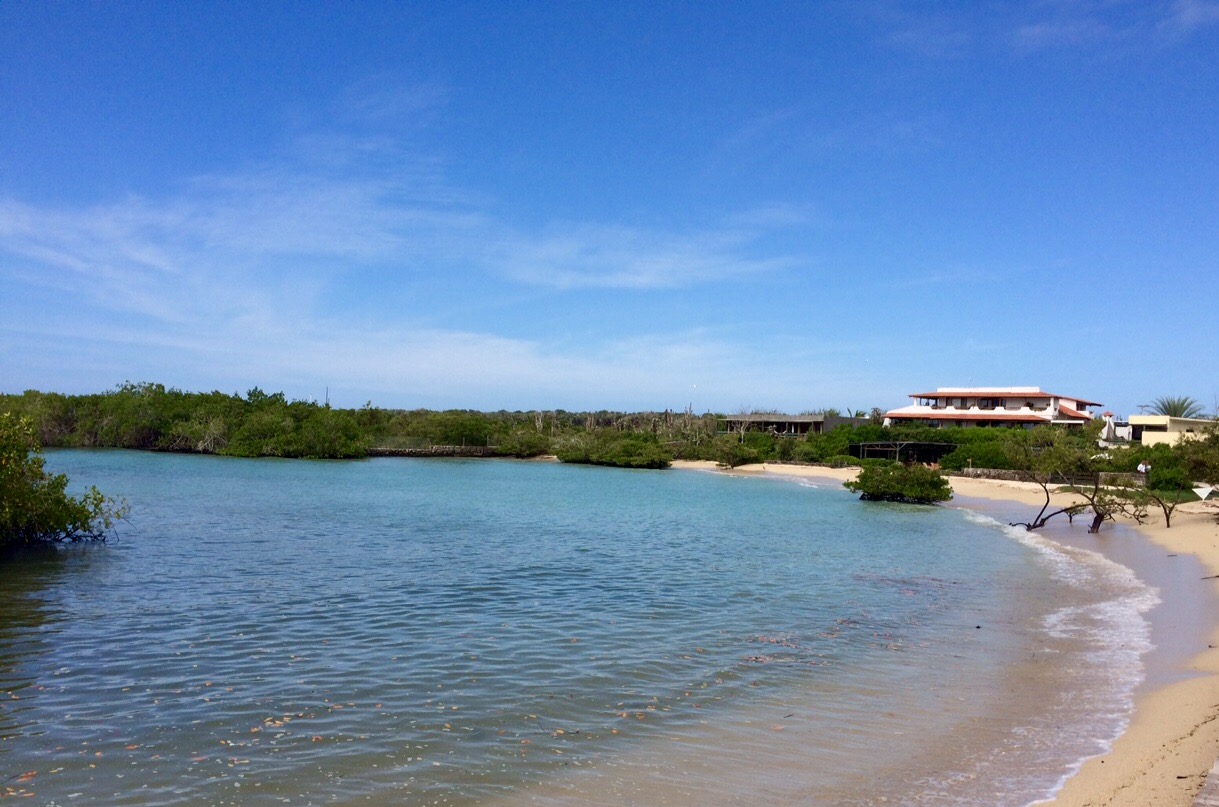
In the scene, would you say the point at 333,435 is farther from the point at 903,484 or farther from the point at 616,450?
the point at 903,484

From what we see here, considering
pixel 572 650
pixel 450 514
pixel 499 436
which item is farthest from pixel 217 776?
pixel 499 436

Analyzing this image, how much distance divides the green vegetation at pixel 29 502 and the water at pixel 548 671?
862 mm

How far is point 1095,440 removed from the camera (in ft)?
115

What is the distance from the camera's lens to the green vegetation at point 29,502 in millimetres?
16938

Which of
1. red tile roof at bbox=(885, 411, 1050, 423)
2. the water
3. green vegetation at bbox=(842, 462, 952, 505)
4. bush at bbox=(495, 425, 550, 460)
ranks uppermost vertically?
red tile roof at bbox=(885, 411, 1050, 423)

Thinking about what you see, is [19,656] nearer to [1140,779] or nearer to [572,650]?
[572,650]

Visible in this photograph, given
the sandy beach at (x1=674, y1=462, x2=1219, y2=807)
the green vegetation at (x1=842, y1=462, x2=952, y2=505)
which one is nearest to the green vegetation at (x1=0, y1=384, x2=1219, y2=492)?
the green vegetation at (x1=842, y1=462, x2=952, y2=505)

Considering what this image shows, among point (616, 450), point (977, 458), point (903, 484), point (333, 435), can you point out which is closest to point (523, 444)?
point (616, 450)

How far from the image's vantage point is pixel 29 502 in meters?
17.8

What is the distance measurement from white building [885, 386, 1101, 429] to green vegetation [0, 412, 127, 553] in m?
66.6

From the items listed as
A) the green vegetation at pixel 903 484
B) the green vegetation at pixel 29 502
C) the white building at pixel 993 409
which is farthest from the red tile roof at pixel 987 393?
the green vegetation at pixel 29 502

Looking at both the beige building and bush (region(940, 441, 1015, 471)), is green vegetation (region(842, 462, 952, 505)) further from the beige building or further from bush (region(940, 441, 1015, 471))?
the beige building

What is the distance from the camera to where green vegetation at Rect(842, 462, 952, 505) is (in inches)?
1587

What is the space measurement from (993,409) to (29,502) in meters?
72.8
